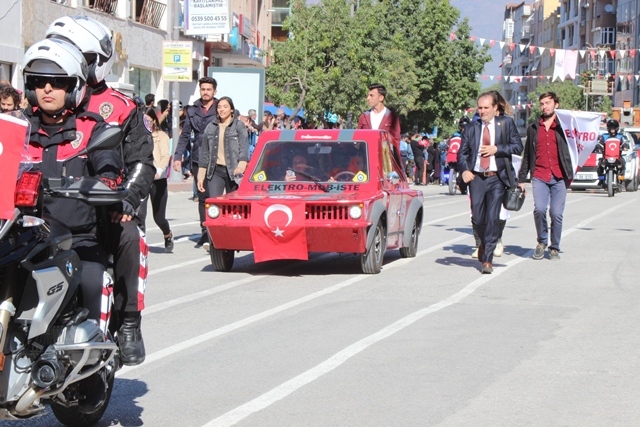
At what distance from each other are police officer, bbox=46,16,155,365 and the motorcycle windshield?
3.78 feet

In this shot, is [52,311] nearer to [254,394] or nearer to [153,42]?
[254,394]

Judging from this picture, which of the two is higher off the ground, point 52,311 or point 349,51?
point 349,51

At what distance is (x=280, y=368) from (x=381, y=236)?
17.9 feet

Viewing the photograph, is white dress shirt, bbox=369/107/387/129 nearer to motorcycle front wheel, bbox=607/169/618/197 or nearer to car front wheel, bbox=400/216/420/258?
car front wheel, bbox=400/216/420/258

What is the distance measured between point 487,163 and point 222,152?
3.44 metres

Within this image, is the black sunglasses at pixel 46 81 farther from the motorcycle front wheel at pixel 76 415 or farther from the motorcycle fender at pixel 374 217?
the motorcycle fender at pixel 374 217

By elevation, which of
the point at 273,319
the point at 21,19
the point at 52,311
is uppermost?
the point at 21,19

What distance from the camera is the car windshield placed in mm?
13430

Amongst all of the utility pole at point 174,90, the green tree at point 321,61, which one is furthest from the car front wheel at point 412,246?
the green tree at point 321,61

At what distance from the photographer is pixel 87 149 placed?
16.5 ft

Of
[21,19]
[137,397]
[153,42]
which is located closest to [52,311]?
[137,397]

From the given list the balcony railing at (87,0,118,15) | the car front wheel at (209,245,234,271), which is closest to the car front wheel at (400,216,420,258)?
the car front wheel at (209,245,234,271)

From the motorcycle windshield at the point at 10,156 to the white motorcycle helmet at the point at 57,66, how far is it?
87 centimetres

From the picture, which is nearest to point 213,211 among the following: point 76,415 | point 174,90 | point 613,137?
point 76,415
